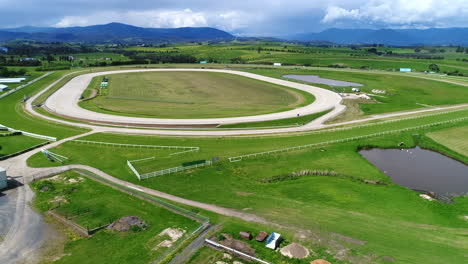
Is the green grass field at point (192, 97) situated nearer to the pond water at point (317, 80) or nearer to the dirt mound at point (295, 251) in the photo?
the pond water at point (317, 80)

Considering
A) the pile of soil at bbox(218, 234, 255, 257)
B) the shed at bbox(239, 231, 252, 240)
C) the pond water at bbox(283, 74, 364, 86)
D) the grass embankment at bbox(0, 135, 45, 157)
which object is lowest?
the pile of soil at bbox(218, 234, 255, 257)

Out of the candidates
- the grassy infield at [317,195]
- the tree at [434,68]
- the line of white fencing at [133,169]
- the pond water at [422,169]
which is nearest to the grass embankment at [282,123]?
the grassy infield at [317,195]

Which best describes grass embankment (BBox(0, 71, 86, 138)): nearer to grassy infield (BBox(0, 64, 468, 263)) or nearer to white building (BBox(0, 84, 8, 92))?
grassy infield (BBox(0, 64, 468, 263))

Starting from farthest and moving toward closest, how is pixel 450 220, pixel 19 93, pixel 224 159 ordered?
pixel 19 93 < pixel 224 159 < pixel 450 220

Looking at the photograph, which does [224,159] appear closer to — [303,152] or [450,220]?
[303,152]

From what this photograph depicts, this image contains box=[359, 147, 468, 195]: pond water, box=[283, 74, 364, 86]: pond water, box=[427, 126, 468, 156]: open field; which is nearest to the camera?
box=[359, 147, 468, 195]: pond water

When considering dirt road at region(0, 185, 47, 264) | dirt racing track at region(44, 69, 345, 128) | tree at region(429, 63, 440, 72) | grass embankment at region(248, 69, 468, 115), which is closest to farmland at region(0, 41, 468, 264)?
dirt road at region(0, 185, 47, 264)

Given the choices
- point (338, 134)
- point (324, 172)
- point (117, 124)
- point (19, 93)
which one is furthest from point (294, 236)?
point (19, 93)

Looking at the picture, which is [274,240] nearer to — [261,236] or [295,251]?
[261,236]
